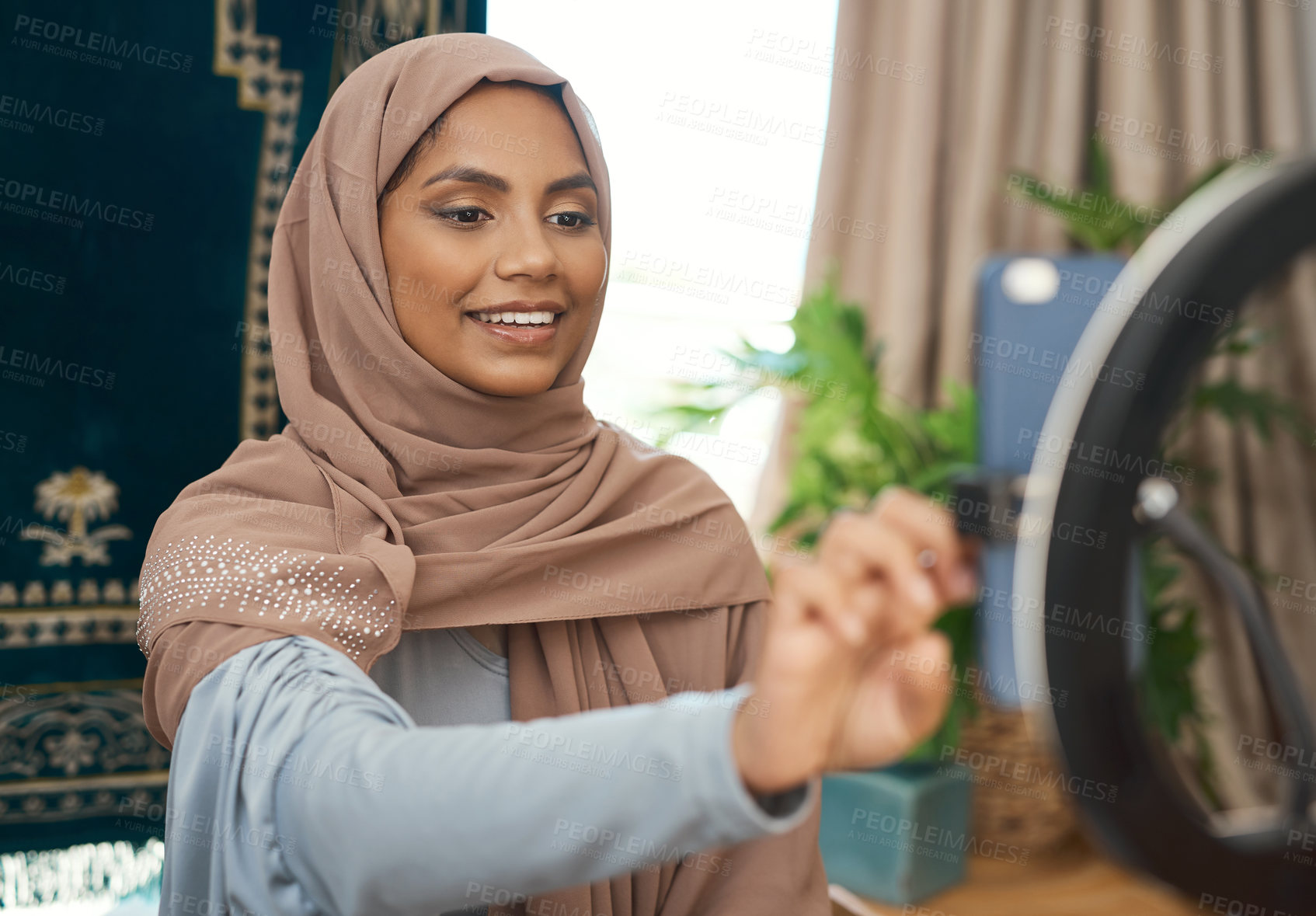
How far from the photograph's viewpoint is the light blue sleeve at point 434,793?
374 mm

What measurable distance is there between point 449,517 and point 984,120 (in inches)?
71.1

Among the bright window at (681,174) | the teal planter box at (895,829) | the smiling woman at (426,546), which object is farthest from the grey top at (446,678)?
the bright window at (681,174)

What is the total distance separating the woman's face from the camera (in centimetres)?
75

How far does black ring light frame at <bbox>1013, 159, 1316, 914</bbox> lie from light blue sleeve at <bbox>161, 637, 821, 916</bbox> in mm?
114

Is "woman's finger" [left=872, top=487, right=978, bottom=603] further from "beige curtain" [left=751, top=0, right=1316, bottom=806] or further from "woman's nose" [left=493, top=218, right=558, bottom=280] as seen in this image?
"beige curtain" [left=751, top=0, right=1316, bottom=806]

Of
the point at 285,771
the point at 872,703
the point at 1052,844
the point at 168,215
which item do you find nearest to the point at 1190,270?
the point at 872,703

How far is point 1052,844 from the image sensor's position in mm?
1690

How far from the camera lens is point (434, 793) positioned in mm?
417

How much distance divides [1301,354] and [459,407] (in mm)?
1162

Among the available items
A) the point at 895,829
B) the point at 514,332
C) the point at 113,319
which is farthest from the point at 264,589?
the point at 895,829

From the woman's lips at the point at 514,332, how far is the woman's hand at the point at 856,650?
1.53 feet

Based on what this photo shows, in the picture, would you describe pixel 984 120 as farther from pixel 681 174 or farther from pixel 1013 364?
pixel 1013 364

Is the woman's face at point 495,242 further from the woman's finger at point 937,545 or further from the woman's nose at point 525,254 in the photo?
the woman's finger at point 937,545

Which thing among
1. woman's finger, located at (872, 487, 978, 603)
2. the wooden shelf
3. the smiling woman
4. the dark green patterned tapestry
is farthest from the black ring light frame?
the wooden shelf
